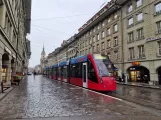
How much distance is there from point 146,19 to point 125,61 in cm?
805

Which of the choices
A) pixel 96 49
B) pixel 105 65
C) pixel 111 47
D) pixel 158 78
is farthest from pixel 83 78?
pixel 96 49

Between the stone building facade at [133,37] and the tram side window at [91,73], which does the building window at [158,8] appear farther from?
the tram side window at [91,73]

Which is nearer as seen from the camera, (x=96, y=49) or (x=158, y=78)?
(x=158, y=78)

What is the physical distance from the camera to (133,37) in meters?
28.9

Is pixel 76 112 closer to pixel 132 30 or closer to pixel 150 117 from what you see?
pixel 150 117

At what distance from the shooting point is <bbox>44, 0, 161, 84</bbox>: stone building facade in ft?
79.3

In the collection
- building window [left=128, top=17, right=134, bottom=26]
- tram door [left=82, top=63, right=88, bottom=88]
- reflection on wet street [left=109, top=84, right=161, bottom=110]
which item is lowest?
reflection on wet street [left=109, top=84, right=161, bottom=110]

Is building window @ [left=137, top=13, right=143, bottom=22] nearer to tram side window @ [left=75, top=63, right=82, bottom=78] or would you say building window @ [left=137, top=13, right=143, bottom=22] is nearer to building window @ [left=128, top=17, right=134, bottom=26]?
building window @ [left=128, top=17, right=134, bottom=26]

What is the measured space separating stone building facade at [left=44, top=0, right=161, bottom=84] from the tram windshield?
11.8 m

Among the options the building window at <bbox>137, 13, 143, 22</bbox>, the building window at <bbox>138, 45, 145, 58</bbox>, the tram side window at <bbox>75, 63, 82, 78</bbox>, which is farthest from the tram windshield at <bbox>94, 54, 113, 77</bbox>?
the building window at <bbox>137, 13, 143, 22</bbox>

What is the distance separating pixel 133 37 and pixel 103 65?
54.6ft

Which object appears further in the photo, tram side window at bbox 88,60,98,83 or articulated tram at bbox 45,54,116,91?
tram side window at bbox 88,60,98,83

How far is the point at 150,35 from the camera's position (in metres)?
24.9

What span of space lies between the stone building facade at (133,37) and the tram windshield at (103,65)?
11774 millimetres
